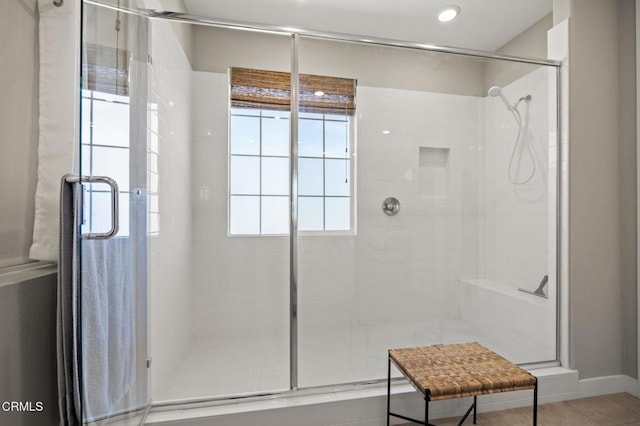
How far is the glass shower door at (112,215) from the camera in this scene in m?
0.87

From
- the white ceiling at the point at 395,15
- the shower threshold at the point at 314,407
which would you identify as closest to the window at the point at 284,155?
the white ceiling at the point at 395,15

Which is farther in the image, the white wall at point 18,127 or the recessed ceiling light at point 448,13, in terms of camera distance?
the recessed ceiling light at point 448,13

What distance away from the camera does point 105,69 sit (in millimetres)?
952

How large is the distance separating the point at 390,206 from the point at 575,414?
1495 millimetres

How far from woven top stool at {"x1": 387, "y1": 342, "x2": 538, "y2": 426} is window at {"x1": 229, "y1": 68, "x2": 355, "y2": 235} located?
80cm

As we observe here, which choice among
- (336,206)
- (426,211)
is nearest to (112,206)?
(336,206)

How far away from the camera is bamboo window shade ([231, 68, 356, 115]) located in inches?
71.0

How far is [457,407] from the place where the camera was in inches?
65.1

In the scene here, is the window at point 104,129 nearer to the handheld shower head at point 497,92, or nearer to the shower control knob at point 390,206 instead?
the shower control knob at point 390,206

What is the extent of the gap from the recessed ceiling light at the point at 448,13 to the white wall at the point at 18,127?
7.84 ft

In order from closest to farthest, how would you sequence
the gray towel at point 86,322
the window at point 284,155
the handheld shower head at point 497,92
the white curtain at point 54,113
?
the gray towel at point 86,322, the white curtain at point 54,113, the window at point 284,155, the handheld shower head at point 497,92

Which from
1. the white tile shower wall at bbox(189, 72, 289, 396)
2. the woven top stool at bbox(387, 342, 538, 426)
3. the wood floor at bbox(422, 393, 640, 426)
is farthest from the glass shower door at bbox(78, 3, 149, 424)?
the wood floor at bbox(422, 393, 640, 426)

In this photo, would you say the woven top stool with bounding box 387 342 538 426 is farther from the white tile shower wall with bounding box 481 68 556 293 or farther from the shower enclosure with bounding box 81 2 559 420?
the white tile shower wall with bounding box 481 68 556 293

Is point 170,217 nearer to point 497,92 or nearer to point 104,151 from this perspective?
point 104,151
